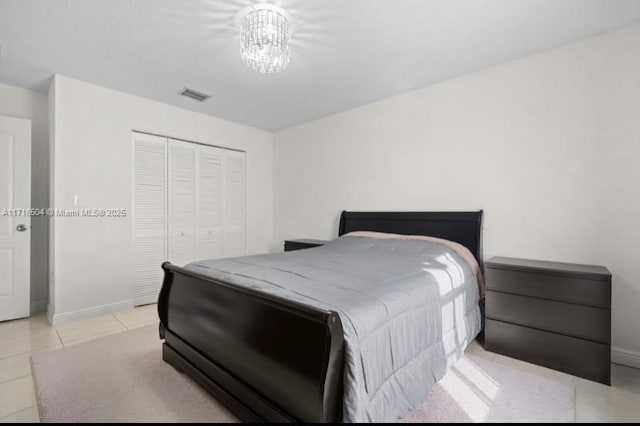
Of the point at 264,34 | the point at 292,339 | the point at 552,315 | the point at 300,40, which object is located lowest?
Answer: the point at 552,315

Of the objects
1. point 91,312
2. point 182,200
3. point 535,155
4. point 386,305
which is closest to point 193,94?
point 182,200

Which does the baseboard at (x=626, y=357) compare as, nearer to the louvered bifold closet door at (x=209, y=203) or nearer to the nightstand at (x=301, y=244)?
the nightstand at (x=301, y=244)

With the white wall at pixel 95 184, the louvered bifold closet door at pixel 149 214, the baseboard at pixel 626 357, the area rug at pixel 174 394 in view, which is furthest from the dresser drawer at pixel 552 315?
the white wall at pixel 95 184

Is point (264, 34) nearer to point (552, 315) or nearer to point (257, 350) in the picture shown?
point (257, 350)

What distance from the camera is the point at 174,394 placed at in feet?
5.83

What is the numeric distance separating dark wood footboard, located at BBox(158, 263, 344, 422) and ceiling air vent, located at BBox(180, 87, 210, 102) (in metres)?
2.16

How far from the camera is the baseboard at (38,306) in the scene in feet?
10.8

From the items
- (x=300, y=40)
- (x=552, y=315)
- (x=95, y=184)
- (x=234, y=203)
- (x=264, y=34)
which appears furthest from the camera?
(x=234, y=203)

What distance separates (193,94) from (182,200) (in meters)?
1.33

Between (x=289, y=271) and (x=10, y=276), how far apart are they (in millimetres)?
3109

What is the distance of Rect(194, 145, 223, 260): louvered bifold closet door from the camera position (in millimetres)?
4066

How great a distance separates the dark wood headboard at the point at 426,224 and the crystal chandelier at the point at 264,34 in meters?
2.04

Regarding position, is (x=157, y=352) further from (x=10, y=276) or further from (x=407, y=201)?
A: (x=407, y=201)

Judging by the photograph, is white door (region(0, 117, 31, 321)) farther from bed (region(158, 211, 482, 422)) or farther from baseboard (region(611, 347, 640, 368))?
baseboard (region(611, 347, 640, 368))
